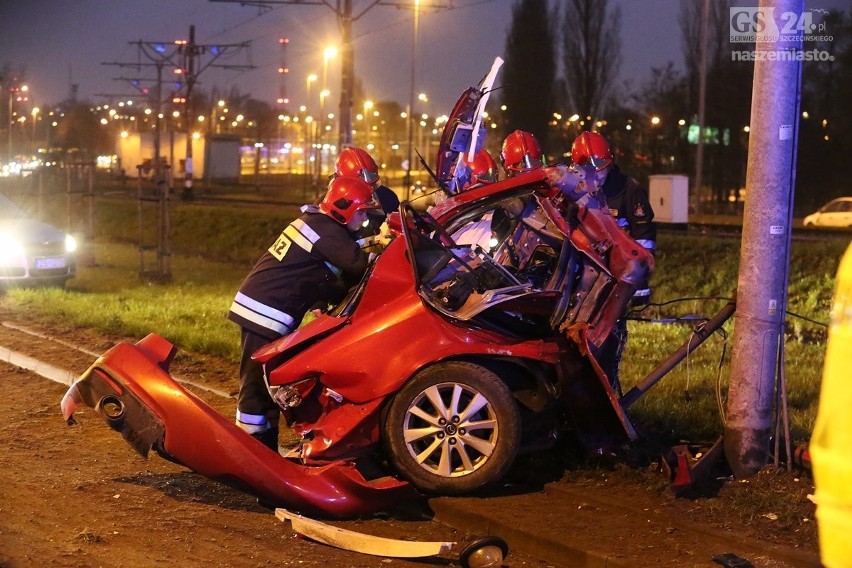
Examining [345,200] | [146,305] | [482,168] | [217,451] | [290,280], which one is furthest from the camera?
[146,305]

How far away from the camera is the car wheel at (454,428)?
235 inches

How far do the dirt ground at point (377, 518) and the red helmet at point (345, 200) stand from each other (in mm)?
1730

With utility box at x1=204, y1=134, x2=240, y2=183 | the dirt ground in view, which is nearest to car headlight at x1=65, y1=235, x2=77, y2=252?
the dirt ground

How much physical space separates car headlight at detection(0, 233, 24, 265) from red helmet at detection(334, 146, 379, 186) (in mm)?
9073

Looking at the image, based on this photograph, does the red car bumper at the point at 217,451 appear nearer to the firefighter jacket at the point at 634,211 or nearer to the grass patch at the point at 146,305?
the firefighter jacket at the point at 634,211

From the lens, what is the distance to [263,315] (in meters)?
6.74

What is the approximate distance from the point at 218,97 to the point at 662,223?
263 ft

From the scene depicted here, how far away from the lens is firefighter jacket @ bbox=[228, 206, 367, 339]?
669cm

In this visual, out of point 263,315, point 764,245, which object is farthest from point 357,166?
point 764,245

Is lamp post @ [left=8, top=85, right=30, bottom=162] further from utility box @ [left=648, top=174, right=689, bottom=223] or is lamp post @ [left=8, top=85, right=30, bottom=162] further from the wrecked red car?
the wrecked red car

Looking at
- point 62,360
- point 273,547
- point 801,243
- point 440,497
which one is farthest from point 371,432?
point 801,243

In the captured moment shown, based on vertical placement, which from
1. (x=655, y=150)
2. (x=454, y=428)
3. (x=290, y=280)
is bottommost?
(x=454, y=428)

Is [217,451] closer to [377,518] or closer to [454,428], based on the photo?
[377,518]

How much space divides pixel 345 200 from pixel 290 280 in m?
0.59
